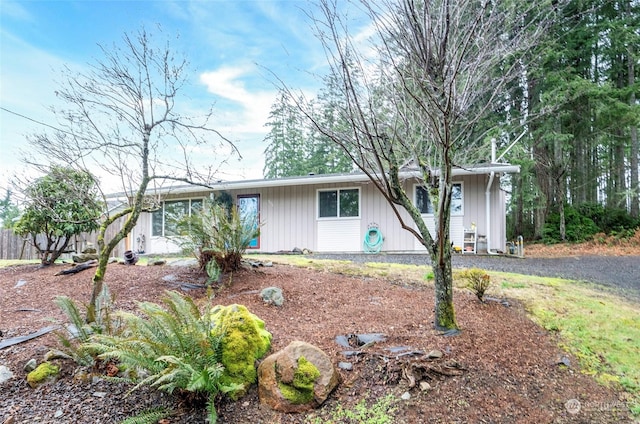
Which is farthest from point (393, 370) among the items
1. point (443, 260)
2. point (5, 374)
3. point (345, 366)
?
point (5, 374)

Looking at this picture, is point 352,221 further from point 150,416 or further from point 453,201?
point 150,416

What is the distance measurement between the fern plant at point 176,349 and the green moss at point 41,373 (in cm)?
60

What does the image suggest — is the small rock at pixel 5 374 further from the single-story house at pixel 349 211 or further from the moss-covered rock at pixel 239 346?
the single-story house at pixel 349 211

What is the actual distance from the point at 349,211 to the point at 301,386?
8608 millimetres

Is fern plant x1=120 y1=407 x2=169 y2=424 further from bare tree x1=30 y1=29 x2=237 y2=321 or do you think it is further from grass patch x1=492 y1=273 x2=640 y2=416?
grass patch x1=492 y1=273 x2=640 y2=416

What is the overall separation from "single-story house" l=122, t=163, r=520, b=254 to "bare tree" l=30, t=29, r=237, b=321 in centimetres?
502

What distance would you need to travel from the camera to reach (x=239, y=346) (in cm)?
246

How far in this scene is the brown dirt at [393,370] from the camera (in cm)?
215

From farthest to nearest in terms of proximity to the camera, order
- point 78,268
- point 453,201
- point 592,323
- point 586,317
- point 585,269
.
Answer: point 453,201 → point 585,269 → point 78,268 → point 586,317 → point 592,323

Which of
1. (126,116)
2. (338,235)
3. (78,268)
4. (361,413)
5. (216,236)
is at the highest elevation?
(126,116)

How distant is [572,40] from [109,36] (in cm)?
1612

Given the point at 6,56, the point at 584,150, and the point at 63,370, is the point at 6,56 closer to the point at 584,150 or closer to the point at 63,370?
the point at 63,370

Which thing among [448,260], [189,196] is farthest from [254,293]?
[189,196]

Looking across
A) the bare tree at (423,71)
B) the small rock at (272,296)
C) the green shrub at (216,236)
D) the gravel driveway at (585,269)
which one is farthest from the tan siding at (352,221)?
the bare tree at (423,71)
